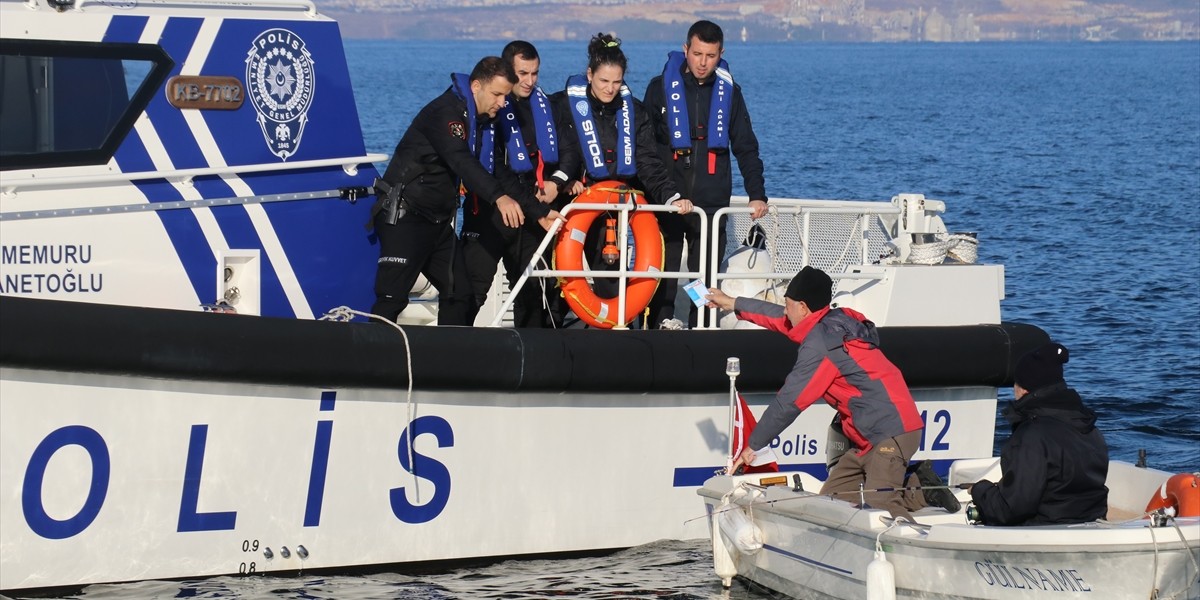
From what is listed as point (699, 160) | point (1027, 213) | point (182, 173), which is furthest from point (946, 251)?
point (1027, 213)

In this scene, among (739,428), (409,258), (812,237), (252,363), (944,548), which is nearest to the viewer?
(944,548)

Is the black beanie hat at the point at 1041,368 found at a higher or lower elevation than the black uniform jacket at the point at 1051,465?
higher

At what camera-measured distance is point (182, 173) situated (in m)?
6.18

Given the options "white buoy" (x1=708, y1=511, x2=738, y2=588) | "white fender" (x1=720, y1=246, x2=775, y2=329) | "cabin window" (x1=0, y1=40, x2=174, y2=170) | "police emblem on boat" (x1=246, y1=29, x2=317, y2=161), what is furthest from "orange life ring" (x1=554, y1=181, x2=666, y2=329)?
"cabin window" (x1=0, y1=40, x2=174, y2=170)

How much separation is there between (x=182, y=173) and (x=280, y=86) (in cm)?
56

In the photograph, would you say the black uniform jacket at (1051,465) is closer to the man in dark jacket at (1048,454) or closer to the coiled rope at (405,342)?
the man in dark jacket at (1048,454)

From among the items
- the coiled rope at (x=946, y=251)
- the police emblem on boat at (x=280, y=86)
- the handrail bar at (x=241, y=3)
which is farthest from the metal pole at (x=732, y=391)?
the handrail bar at (x=241, y=3)

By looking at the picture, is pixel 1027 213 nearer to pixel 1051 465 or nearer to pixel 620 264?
pixel 620 264

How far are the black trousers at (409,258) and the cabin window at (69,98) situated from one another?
1.08 m

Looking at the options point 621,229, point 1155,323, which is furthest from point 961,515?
point 1155,323

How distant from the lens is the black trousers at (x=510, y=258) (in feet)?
22.7

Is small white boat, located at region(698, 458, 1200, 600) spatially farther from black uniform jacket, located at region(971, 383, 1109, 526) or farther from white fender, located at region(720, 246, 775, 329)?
white fender, located at region(720, 246, 775, 329)

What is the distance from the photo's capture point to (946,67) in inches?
4087

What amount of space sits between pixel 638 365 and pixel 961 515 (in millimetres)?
1403
